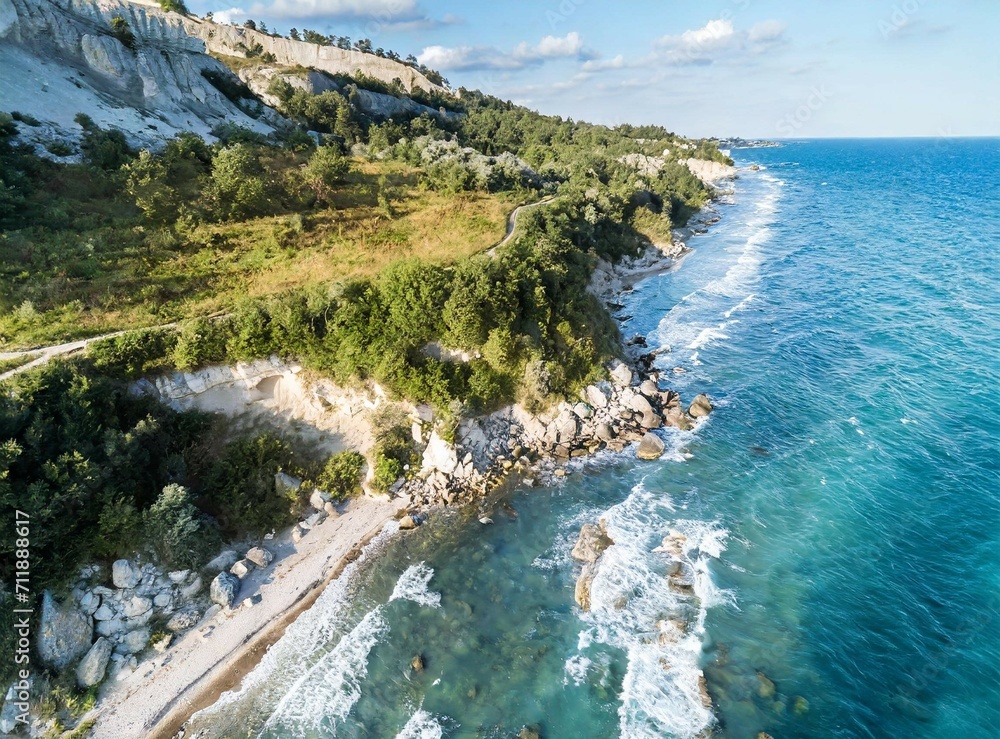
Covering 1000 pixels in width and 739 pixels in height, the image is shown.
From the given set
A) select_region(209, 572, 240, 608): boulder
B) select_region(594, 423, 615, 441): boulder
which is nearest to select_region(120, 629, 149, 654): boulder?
select_region(209, 572, 240, 608): boulder

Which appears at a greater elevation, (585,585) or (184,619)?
(184,619)

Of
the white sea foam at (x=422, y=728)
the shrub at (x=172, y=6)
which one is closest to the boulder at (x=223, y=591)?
the white sea foam at (x=422, y=728)

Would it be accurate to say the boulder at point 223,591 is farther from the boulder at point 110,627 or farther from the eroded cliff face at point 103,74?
the eroded cliff face at point 103,74

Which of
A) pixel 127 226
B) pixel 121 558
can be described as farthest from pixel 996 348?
pixel 127 226

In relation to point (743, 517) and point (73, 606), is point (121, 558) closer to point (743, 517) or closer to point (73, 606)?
point (73, 606)

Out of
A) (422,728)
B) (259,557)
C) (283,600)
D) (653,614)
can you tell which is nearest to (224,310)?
(259,557)

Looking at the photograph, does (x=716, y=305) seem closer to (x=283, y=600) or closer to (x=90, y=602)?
(x=283, y=600)
